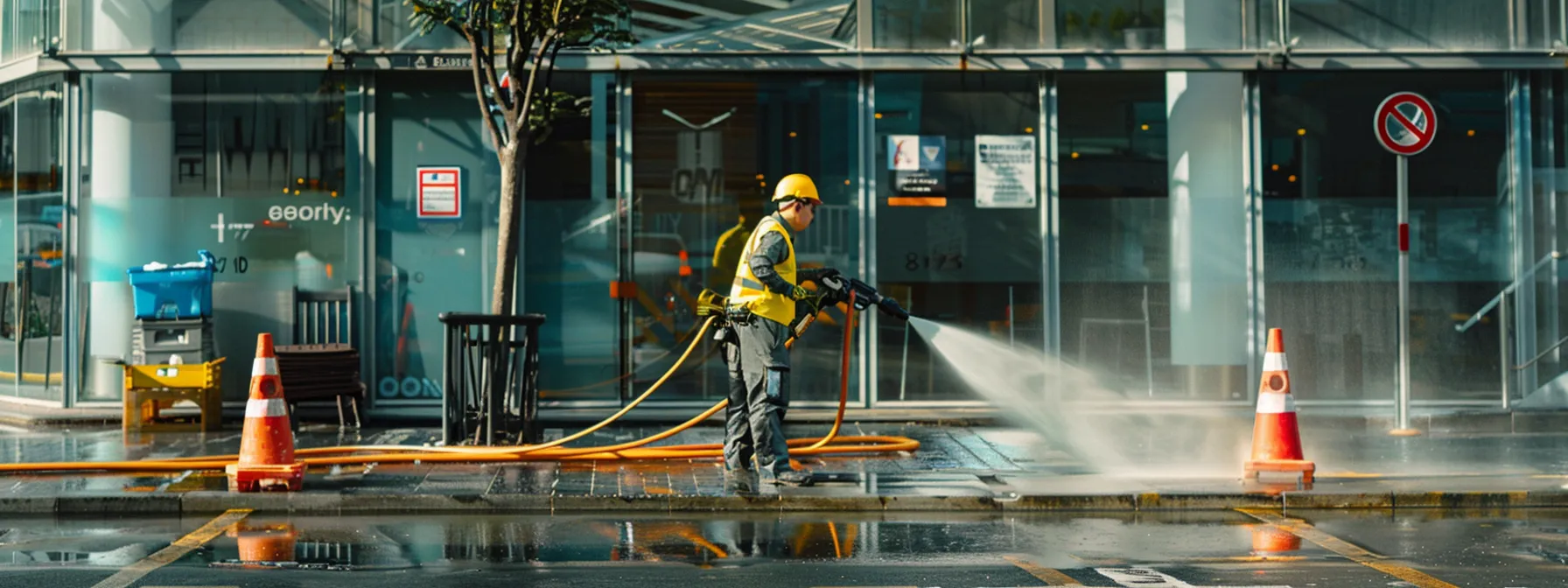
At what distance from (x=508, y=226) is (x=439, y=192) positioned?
2.42 meters

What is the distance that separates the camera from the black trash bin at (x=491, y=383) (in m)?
12.0

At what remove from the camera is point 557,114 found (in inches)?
562

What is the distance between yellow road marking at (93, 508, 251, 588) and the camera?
6.96 metres

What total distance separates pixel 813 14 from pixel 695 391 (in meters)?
3.40

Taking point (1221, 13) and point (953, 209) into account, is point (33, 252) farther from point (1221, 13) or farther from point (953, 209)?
point (1221, 13)

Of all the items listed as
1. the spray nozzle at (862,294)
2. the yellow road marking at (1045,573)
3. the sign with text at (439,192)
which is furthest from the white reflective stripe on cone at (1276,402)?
the sign with text at (439,192)

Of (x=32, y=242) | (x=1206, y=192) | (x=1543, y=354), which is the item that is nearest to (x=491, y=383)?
(x=32, y=242)

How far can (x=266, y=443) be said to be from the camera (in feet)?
32.1

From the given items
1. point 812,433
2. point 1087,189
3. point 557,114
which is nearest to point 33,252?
point 557,114

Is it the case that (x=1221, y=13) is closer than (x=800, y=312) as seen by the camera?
No

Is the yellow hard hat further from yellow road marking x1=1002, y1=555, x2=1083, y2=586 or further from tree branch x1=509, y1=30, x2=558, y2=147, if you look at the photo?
yellow road marking x1=1002, y1=555, x2=1083, y2=586

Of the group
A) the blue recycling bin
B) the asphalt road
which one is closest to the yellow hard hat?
the asphalt road

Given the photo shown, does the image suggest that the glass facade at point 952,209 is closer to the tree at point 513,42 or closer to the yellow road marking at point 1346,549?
the tree at point 513,42

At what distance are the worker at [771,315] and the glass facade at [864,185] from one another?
14.2 feet
